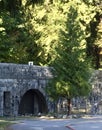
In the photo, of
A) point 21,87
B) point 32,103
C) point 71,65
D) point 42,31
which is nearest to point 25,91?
point 21,87

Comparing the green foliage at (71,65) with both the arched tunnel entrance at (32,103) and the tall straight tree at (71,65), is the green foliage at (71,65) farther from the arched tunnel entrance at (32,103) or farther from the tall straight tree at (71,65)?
the arched tunnel entrance at (32,103)

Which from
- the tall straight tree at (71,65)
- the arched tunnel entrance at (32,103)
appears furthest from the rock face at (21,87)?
the tall straight tree at (71,65)

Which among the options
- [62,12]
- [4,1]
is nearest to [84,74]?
[62,12]

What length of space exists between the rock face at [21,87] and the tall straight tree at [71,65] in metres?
1.64

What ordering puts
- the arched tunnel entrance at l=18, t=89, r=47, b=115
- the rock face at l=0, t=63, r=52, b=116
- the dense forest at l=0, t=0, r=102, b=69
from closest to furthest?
the rock face at l=0, t=63, r=52, b=116, the arched tunnel entrance at l=18, t=89, r=47, b=115, the dense forest at l=0, t=0, r=102, b=69

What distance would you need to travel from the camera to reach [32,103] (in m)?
36.5

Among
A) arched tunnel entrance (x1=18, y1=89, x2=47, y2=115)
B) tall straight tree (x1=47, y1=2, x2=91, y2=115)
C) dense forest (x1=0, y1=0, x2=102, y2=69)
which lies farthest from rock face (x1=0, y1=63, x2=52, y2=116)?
dense forest (x1=0, y1=0, x2=102, y2=69)

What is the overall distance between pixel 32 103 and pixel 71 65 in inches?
218

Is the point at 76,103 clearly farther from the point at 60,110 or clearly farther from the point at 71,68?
the point at 71,68

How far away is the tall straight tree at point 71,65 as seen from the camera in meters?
32.3

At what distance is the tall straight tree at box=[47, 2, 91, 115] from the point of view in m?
32.3

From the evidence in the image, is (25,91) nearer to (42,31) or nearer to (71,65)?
(71,65)

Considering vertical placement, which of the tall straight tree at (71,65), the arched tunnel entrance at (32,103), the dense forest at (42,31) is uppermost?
the dense forest at (42,31)

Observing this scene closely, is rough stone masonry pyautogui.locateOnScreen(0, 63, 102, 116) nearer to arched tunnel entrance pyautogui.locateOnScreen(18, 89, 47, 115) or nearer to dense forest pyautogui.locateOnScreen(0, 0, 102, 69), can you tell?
arched tunnel entrance pyautogui.locateOnScreen(18, 89, 47, 115)
